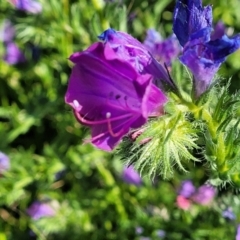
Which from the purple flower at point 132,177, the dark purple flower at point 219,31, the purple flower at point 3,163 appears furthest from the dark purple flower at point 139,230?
the dark purple flower at point 219,31

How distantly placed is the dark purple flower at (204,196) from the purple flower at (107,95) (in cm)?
100

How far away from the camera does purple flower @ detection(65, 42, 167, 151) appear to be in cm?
122

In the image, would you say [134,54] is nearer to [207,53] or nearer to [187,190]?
[207,53]

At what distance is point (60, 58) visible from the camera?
2.52m

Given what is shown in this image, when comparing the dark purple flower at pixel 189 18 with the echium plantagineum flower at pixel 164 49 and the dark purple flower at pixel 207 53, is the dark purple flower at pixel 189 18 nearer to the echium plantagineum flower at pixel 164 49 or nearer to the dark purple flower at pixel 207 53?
the dark purple flower at pixel 207 53

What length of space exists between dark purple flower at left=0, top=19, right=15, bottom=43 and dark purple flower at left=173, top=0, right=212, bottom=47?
1371 millimetres

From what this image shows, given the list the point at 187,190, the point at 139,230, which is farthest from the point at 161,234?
the point at 187,190

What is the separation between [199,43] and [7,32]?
158cm

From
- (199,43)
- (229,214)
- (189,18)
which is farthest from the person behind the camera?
(229,214)

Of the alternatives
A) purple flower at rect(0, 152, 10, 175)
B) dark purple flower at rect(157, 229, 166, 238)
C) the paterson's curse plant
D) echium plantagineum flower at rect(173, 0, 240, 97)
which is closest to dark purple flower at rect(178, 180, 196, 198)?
dark purple flower at rect(157, 229, 166, 238)

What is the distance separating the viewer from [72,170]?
246cm

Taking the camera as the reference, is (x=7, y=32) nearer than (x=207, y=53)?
No

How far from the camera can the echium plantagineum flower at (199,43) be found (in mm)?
1225

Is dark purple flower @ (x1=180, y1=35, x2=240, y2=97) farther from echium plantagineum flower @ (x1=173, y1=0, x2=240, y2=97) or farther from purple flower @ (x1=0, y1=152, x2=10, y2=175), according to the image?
purple flower @ (x1=0, y1=152, x2=10, y2=175)
